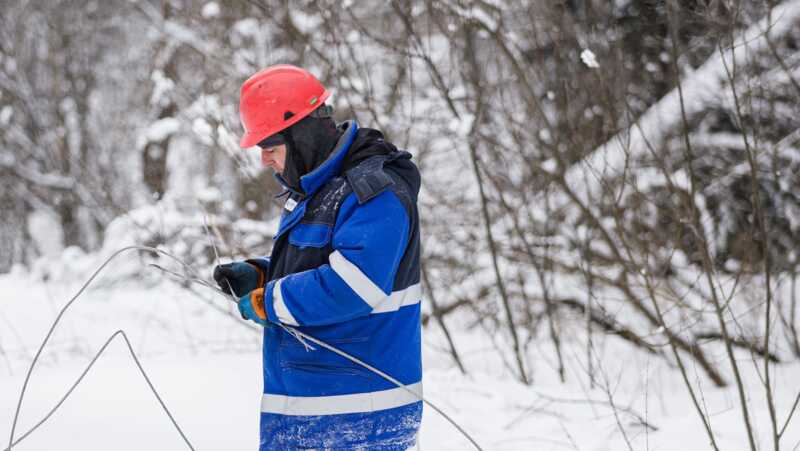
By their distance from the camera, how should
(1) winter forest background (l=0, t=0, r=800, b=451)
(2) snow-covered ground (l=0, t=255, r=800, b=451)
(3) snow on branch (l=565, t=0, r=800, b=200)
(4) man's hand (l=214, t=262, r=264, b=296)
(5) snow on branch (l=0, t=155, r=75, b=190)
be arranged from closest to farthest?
(4) man's hand (l=214, t=262, r=264, b=296) < (2) snow-covered ground (l=0, t=255, r=800, b=451) < (1) winter forest background (l=0, t=0, r=800, b=451) < (3) snow on branch (l=565, t=0, r=800, b=200) < (5) snow on branch (l=0, t=155, r=75, b=190)

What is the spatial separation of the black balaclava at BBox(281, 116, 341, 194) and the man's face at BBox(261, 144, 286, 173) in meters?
0.02

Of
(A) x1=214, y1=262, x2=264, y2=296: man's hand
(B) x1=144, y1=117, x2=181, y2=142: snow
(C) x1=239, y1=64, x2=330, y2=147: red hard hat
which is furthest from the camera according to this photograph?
(B) x1=144, y1=117, x2=181, y2=142: snow

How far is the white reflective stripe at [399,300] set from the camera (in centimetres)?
208

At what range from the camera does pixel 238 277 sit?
2.35 m

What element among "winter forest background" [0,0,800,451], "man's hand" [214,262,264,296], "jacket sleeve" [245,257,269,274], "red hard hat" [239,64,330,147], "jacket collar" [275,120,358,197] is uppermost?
"winter forest background" [0,0,800,451]

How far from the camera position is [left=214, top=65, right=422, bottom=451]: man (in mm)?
1982

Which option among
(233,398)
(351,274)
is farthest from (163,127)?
(351,274)

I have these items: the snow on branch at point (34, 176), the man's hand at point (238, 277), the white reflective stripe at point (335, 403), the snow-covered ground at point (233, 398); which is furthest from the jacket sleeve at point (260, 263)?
the snow on branch at point (34, 176)

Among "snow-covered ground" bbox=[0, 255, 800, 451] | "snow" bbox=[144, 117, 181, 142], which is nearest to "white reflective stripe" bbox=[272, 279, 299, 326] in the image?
"snow-covered ground" bbox=[0, 255, 800, 451]

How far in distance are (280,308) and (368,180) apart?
1.40 ft

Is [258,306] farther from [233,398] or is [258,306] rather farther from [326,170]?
[233,398]

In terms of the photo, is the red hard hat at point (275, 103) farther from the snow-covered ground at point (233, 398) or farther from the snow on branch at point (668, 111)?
the snow on branch at point (668, 111)

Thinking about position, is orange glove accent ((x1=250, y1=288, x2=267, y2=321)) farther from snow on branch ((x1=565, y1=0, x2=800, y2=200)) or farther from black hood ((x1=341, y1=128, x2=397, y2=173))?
snow on branch ((x1=565, y1=0, x2=800, y2=200))

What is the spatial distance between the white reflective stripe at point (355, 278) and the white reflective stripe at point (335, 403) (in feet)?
1.00
